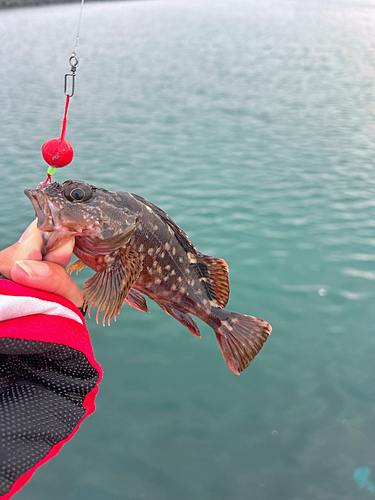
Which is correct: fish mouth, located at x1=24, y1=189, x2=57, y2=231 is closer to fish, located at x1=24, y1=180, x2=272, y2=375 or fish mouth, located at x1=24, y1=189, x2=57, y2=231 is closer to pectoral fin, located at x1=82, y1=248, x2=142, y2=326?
fish, located at x1=24, y1=180, x2=272, y2=375

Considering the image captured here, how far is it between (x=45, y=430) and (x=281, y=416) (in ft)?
17.6

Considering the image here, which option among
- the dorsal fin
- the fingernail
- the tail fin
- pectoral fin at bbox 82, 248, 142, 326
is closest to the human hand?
the fingernail

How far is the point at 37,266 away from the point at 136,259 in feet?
3.10

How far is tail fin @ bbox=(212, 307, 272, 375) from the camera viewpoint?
3818mm

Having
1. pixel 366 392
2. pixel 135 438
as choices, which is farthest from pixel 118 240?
pixel 366 392

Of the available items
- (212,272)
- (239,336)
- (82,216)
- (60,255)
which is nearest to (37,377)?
(60,255)

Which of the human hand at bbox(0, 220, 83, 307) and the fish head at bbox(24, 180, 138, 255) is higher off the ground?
the fish head at bbox(24, 180, 138, 255)

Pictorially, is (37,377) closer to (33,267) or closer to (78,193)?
(33,267)

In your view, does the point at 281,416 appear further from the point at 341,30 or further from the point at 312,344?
the point at 341,30

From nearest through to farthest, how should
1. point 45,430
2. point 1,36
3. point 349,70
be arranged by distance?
point 45,430 → point 349,70 → point 1,36

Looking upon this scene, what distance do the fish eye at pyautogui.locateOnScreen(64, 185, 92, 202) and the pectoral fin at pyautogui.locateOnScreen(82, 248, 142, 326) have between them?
45 centimetres

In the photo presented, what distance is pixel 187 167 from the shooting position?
15.9 m

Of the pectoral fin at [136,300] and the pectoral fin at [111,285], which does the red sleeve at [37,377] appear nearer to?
the pectoral fin at [111,285]

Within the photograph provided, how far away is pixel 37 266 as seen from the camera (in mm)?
2529
